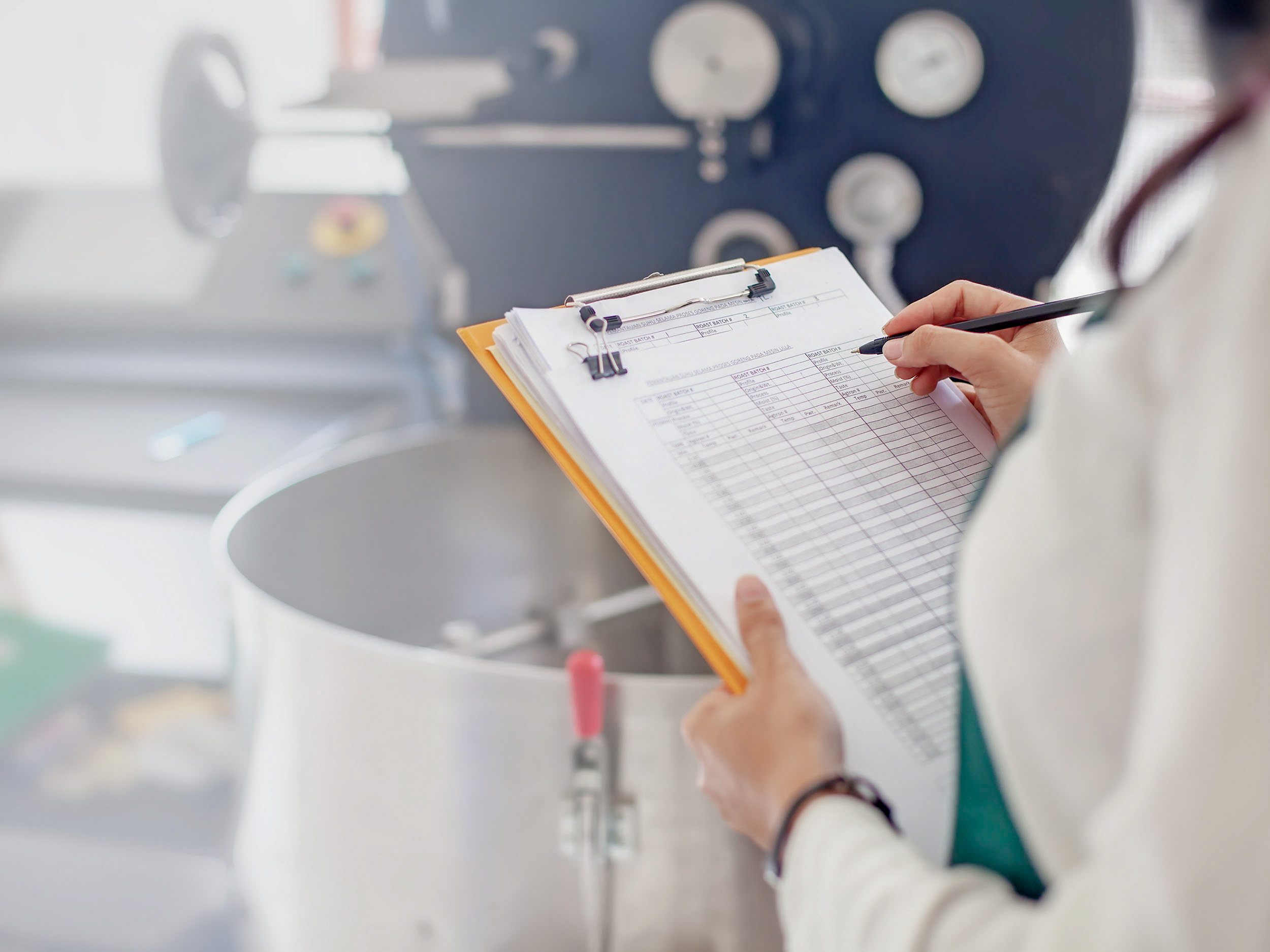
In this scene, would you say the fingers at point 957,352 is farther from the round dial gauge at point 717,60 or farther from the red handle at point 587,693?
the round dial gauge at point 717,60

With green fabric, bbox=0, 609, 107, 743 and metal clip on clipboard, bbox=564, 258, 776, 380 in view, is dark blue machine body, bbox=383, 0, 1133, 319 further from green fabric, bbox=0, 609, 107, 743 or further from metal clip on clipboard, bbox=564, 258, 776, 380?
green fabric, bbox=0, 609, 107, 743

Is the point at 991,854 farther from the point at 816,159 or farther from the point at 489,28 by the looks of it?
the point at 489,28

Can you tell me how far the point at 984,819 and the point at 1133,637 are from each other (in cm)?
14

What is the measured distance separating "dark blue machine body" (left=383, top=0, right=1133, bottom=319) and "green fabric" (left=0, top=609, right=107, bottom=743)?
2.86ft

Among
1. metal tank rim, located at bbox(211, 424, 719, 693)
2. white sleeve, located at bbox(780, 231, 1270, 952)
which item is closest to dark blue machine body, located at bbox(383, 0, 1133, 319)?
metal tank rim, located at bbox(211, 424, 719, 693)

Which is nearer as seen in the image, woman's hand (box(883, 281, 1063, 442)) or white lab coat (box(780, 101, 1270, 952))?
white lab coat (box(780, 101, 1270, 952))

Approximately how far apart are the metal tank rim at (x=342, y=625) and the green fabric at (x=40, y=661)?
0.48 metres

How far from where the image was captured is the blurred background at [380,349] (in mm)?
706

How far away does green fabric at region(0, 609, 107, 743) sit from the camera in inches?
60.8

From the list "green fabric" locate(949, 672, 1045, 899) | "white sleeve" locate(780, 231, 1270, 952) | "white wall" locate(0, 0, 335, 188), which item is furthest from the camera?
"white wall" locate(0, 0, 335, 188)

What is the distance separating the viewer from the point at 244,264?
1.68 metres

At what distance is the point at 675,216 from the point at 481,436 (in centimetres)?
30

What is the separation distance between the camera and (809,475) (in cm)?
54

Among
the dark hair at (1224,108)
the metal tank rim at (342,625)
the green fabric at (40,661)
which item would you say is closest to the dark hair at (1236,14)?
the dark hair at (1224,108)
